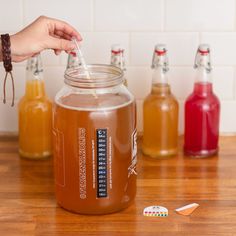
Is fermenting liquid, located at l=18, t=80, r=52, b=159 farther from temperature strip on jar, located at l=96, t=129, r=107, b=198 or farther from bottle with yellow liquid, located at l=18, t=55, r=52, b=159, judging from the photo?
temperature strip on jar, located at l=96, t=129, r=107, b=198

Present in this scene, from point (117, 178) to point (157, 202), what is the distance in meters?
0.12

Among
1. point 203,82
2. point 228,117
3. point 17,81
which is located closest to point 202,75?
point 203,82

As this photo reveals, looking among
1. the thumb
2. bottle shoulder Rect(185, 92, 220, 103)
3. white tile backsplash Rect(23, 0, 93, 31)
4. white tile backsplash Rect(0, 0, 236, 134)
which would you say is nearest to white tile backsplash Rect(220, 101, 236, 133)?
white tile backsplash Rect(0, 0, 236, 134)

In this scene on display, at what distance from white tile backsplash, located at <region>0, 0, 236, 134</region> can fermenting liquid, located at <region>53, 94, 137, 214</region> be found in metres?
0.41

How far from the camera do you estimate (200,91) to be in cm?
163

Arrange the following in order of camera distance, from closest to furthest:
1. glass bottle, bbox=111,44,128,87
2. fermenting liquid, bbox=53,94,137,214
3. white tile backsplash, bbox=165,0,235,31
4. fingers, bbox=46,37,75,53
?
fermenting liquid, bbox=53,94,137,214 < fingers, bbox=46,37,75,53 < glass bottle, bbox=111,44,128,87 < white tile backsplash, bbox=165,0,235,31

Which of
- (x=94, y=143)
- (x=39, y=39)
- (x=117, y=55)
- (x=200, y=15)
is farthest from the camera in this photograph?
(x=200, y=15)

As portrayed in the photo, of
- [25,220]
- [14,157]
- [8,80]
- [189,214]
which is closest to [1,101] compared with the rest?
[8,80]

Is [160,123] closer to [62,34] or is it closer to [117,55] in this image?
[117,55]

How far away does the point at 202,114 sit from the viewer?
64.4 inches

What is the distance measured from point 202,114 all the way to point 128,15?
0.32 meters

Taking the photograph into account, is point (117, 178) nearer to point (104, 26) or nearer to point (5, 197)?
point (5, 197)

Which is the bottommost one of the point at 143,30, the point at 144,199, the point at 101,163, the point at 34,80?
the point at 144,199

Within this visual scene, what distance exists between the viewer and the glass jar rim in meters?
1.32
